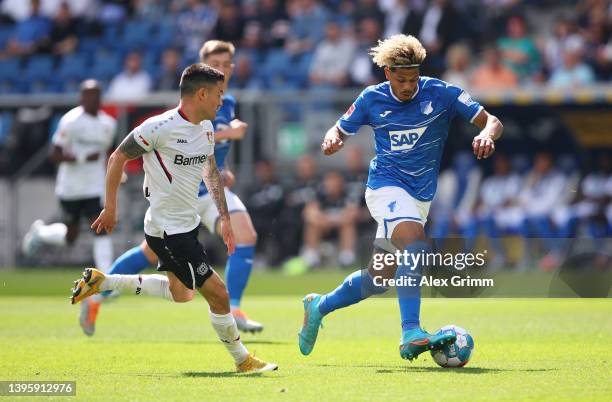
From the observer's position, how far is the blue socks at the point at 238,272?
12.0 m

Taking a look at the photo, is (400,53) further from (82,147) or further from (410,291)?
(82,147)

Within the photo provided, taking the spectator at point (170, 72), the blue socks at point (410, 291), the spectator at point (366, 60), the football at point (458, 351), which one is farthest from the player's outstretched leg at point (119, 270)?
the spectator at point (170, 72)

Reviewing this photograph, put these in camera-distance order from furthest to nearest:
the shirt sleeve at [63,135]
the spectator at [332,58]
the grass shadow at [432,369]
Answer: the spectator at [332,58]
the shirt sleeve at [63,135]
the grass shadow at [432,369]

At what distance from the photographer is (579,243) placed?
20.5 metres

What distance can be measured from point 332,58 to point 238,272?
38.4ft

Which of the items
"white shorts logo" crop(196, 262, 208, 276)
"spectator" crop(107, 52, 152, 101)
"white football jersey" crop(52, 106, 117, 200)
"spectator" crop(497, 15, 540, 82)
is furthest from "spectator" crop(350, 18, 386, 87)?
"white shorts logo" crop(196, 262, 208, 276)

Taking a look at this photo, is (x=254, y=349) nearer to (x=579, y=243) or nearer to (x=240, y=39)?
(x=579, y=243)

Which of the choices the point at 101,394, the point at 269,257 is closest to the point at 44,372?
the point at 101,394

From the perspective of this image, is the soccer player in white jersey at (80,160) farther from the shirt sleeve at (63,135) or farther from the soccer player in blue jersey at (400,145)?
the soccer player in blue jersey at (400,145)

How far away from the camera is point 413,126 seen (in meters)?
9.30

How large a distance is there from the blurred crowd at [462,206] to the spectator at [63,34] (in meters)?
7.10

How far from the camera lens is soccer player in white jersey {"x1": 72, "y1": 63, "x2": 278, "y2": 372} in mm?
8477

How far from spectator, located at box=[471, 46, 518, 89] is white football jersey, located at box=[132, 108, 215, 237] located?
13233 millimetres

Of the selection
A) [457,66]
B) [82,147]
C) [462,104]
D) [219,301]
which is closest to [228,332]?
[219,301]
